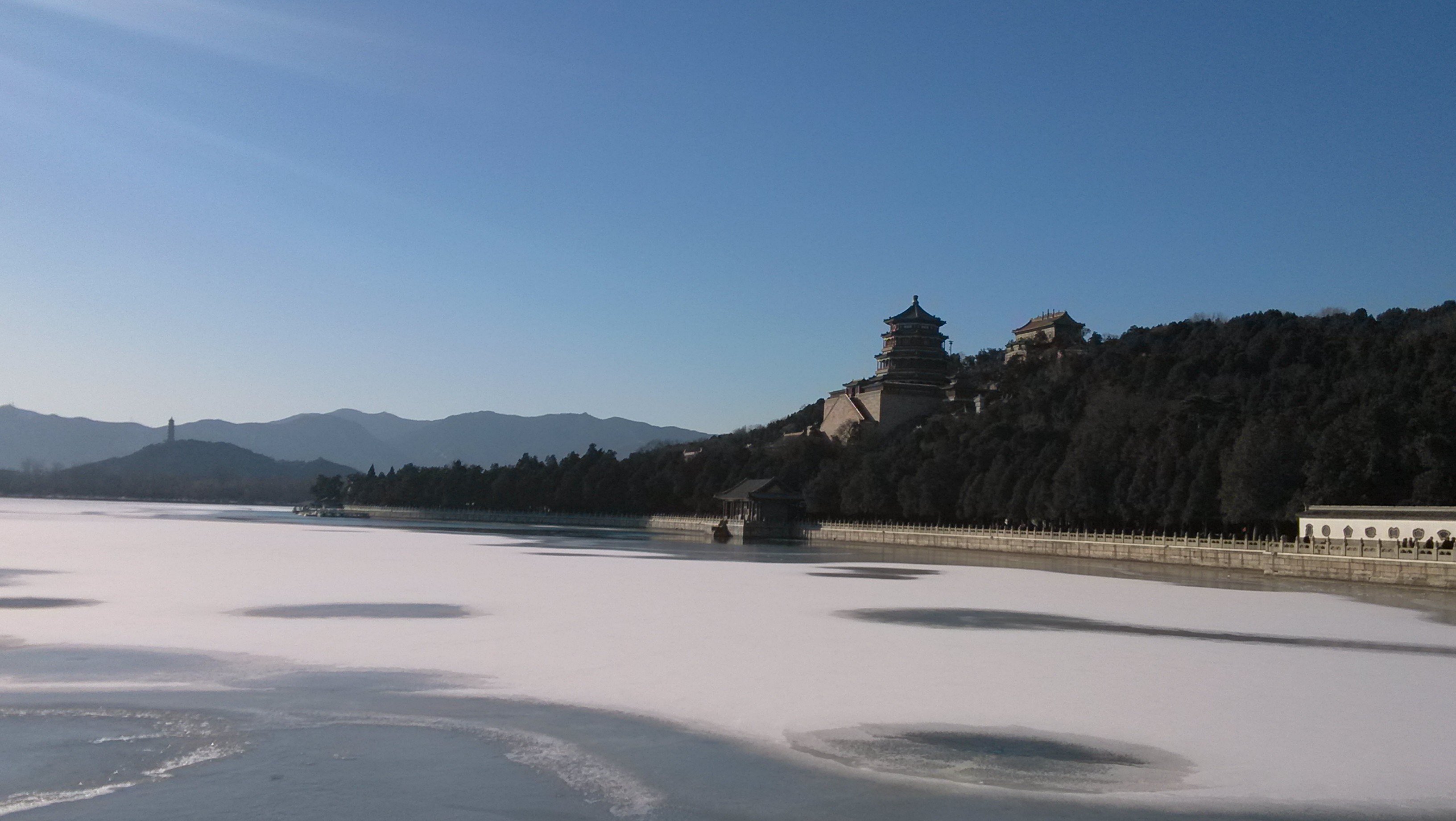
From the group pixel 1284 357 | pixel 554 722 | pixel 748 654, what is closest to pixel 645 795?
pixel 554 722

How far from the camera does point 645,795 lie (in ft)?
29.6

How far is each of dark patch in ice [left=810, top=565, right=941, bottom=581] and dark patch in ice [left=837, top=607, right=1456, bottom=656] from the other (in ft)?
30.1

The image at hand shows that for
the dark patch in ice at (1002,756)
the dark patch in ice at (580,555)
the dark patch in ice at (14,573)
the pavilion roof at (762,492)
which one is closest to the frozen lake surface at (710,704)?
the dark patch in ice at (1002,756)

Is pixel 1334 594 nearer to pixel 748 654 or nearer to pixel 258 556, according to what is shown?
pixel 748 654

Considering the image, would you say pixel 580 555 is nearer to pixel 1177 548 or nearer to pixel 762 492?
pixel 1177 548

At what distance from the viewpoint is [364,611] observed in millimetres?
20906

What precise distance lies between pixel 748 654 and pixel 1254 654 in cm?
707

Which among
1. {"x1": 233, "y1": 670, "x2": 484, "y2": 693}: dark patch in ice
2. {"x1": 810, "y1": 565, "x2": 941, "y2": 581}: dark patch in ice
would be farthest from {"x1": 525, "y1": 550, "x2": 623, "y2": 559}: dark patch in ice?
{"x1": 233, "y1": 670, "x2": 484, "y2": 693}: dark patch in ice

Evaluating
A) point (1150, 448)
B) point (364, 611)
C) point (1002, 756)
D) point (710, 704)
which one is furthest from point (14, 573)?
point (1150, 448)

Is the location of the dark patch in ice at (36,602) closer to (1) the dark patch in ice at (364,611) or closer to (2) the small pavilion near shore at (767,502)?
(1) the dark patch in ice at (364,611)

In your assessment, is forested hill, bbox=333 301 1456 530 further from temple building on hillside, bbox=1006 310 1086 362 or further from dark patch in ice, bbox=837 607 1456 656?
dark patch in ice, bbox=837 607 1456 656

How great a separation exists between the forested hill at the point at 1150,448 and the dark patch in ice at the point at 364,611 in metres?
29.3

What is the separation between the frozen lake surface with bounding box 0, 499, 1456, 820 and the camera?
895cm

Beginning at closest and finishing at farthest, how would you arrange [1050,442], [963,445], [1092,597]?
[1092,597]
[1050,442]
[963,445]
